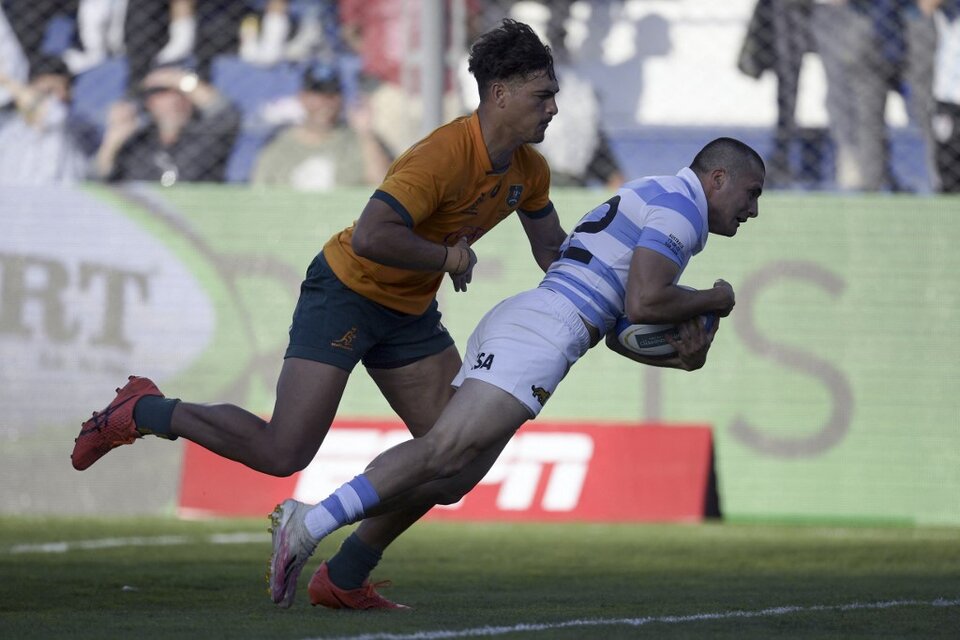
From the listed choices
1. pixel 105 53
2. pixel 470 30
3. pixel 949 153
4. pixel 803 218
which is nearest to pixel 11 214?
pixel 105 53

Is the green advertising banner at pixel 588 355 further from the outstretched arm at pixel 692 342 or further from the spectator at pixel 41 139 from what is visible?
the outstretched arm at pixel 692 342

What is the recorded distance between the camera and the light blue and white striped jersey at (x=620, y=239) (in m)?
5.45

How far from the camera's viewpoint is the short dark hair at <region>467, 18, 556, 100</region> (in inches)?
219

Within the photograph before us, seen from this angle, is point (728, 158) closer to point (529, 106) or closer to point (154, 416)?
point (529, 106)

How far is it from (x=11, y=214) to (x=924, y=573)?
24.1 ft

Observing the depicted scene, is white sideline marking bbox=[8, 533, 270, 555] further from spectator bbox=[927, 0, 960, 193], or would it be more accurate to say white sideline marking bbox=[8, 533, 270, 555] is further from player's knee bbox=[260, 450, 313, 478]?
spectator bbox=[927, 0, 960, 193]

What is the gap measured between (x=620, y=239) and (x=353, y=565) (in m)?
1.60

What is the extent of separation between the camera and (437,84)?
1095 centimetres

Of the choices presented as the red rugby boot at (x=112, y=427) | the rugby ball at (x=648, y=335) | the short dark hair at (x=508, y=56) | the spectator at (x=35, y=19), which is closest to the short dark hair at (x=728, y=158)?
the rugby ball at (x=648, y=335)

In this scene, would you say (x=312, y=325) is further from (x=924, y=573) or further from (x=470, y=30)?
(x=470, y=30)

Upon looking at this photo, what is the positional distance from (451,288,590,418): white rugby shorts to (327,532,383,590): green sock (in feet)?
2.44

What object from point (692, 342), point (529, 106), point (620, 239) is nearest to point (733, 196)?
point (620, 239)

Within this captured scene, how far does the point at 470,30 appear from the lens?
11531mm

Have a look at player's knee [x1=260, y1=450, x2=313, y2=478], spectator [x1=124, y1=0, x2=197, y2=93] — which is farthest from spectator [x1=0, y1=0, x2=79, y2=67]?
player's knee [x1=260, y1=450, x2=313, y2=478]
